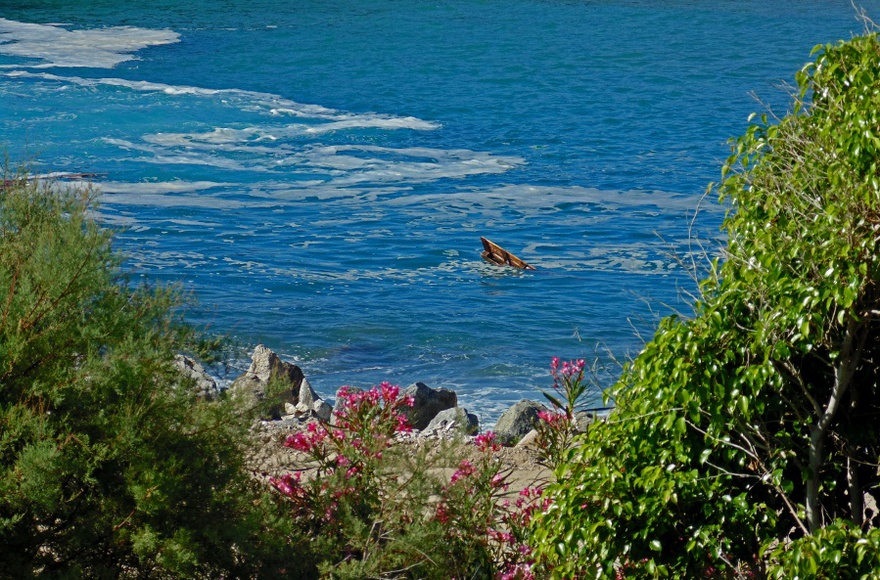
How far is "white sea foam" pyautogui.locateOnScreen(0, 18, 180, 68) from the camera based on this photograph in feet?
156

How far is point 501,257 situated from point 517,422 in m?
10.5

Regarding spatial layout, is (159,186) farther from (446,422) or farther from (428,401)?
(446,422)

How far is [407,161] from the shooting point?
3097 centimetres

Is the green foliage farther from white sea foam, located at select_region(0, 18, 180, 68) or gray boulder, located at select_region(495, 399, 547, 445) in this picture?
white sea foam, located at select_region(0, 18, 180, 68)

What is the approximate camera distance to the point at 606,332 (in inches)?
699

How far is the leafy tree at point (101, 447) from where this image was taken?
16.0ft

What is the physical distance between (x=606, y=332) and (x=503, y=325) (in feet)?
5.69

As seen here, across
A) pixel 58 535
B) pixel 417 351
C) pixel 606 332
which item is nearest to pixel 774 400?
pixel 58 535

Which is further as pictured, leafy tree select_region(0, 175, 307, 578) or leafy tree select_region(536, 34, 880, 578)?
leafy tree select_region(0, 175, 307, 578)

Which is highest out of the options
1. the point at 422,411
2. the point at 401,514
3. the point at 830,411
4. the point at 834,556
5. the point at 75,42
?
A: the point at 830,411

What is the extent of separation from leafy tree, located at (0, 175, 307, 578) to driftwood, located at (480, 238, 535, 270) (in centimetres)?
1627

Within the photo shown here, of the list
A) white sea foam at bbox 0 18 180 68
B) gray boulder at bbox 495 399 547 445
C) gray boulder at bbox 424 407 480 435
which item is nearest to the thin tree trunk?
gray boulder at bbox 495 399 547 445

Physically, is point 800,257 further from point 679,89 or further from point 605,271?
point 679,89

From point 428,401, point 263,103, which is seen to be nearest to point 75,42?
point 263,103
